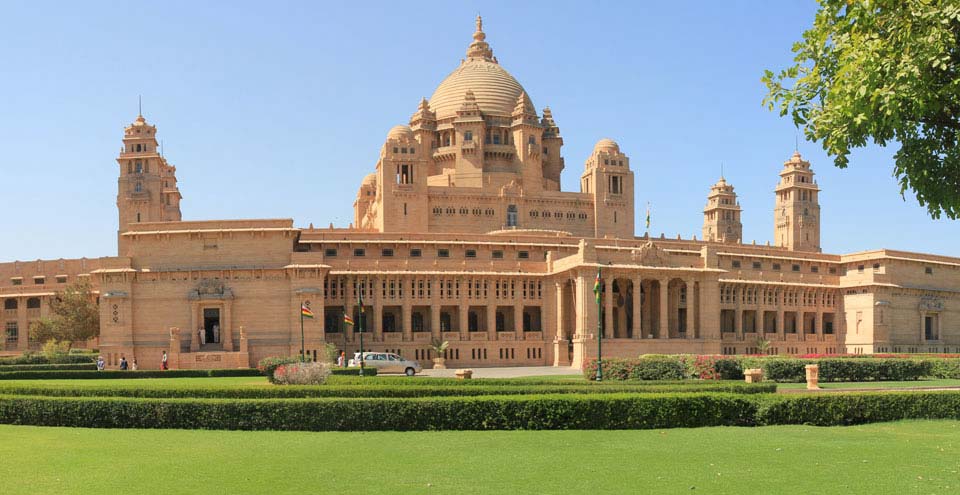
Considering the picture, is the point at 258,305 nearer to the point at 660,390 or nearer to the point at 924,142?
the point at 660,390

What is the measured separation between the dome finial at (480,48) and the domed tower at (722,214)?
1383 inches

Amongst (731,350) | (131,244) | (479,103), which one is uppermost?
(479,103)

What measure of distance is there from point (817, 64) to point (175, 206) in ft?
294

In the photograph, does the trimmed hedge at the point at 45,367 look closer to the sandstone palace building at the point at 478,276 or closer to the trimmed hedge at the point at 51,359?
the sandstone palace building at the point at 478,276

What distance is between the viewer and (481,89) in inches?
3492

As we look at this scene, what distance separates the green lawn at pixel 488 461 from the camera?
16406mm

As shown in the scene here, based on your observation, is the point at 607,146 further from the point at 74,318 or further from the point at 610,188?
the point at 74,318

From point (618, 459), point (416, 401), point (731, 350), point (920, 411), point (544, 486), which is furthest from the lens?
point (731, 350)

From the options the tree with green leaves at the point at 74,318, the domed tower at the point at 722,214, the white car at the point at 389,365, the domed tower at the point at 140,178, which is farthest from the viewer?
the domed tower at the point at 722,214

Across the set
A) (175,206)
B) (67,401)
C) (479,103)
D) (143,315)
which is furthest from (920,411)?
(175,206)

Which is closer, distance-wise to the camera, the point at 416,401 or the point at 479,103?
the point at 416,401

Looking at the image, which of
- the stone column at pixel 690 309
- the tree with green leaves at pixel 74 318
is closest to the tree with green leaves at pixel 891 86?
the stone column at pixel 690 309

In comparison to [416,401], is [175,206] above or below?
above

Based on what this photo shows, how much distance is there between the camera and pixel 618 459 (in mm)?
19062
